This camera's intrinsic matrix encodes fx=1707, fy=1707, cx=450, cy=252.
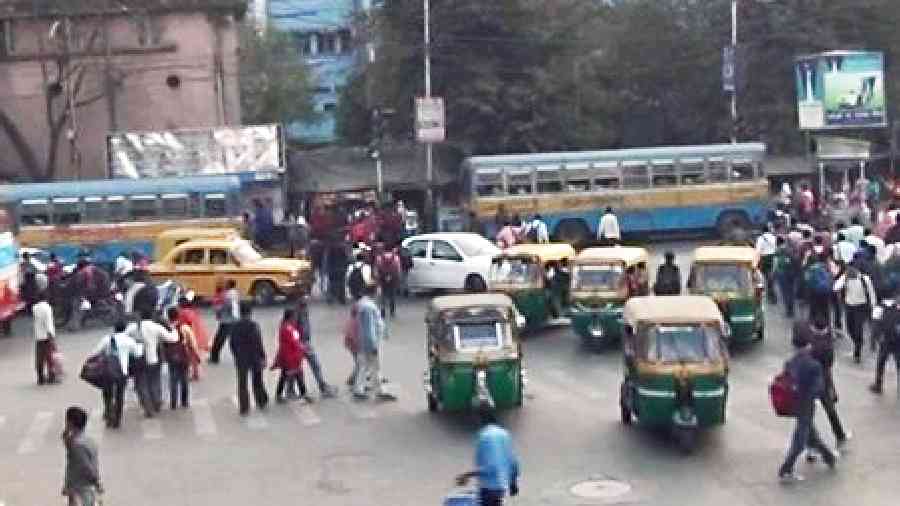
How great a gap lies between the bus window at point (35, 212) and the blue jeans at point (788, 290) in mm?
20151

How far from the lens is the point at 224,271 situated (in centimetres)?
3666

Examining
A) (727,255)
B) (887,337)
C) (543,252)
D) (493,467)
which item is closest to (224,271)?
(543,252)

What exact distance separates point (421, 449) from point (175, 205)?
2424 cm

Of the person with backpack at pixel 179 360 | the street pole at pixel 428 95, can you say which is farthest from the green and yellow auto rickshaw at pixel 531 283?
the street pole at pixel 428 95

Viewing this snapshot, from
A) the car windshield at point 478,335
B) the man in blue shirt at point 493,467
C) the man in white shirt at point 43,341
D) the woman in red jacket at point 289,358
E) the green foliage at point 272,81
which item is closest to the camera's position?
the man in blue shirt at point 493,467

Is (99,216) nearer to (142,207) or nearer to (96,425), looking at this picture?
(142,207)

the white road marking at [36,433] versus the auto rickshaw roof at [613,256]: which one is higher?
the auto rickshaw roof at [613,256]

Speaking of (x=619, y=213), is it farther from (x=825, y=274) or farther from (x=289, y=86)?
(x=289, y=86)

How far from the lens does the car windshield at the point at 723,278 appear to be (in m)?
27.5

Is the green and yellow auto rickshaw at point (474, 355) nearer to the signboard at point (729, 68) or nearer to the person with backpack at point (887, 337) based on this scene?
the person with backpack at point (887, 337)

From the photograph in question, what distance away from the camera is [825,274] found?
2709 centimetres

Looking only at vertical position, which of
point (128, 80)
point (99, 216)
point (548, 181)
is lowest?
point (99, 216)

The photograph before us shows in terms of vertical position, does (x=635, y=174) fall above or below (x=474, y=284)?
above

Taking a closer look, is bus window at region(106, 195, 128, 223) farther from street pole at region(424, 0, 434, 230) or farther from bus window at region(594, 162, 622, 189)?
street pole at region(424, 0, 434, 230)
